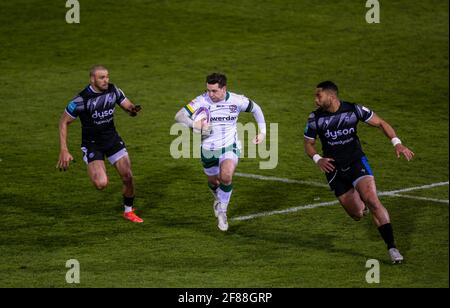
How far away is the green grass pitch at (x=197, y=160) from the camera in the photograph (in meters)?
14.4

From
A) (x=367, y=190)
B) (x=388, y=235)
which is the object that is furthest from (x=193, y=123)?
(x=388, y=235)

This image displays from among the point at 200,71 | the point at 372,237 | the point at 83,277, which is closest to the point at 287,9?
the point at 200,71

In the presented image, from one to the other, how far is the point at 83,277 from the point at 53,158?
699 centimetres

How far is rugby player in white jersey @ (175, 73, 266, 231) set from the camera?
16.0m

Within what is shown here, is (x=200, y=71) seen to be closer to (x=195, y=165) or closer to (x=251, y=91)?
(x=251, y=91)

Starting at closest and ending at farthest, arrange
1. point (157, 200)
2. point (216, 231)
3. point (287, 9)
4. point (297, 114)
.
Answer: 1. point (216, 231)
2. point (157, 200)
3. point (297, 114)
4. point (287, 9)

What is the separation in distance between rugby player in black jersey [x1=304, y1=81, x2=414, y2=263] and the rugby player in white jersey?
1336 mm

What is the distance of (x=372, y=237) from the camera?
1555 cm

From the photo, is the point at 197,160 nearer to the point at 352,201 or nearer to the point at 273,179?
the point at 273,179

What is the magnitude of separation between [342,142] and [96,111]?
389cm

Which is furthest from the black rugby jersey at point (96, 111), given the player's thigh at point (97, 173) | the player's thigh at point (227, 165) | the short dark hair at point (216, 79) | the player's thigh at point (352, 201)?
the player's thigh at point (352, 201)

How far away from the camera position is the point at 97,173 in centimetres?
1625

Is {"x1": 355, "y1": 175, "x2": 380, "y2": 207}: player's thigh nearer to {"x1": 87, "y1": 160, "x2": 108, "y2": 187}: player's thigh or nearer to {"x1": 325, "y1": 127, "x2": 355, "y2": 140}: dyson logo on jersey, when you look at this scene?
{"x1": 325, "y1": 127, "x2": 355, "y2": 140}: dyson logo on jersey

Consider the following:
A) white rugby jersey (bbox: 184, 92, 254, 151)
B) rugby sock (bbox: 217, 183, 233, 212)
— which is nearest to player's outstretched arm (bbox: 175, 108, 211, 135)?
white rugby jersey (bbox: 184, 92, 254, 151)
